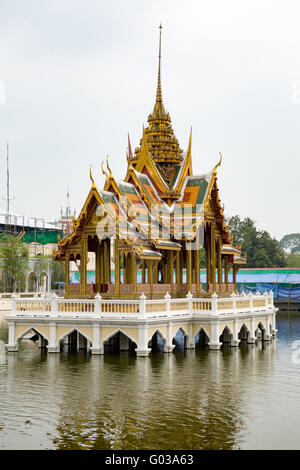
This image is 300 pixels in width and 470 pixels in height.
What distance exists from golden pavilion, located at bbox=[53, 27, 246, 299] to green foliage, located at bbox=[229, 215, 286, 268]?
5416 centimetres

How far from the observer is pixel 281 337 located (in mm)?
33125

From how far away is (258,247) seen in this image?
8931 cm

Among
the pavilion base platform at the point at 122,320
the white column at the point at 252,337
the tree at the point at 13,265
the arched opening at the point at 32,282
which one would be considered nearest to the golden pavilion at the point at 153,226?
the pavilion base platform at the point at 122,320

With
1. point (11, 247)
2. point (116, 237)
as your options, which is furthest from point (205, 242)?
point (11, 247)

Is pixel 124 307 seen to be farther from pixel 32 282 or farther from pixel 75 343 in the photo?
pixel 32 282

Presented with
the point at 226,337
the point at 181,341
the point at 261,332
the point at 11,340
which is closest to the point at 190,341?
the point at 226,337

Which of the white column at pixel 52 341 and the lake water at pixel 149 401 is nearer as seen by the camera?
the lake water at pixel 149 401

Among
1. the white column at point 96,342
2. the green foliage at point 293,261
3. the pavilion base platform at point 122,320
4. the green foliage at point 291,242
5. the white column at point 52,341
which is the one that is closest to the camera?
the pavilion base platform at point 122,320

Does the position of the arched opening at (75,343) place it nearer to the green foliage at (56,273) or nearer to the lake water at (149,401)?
the lake water at (149,401)

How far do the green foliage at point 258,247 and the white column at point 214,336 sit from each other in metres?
62.2

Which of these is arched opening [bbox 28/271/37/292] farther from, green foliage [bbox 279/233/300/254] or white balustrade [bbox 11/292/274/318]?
green foliage [bbox 279/233/300/254]

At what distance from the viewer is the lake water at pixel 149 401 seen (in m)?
12.9

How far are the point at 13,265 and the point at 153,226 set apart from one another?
3664 cm
